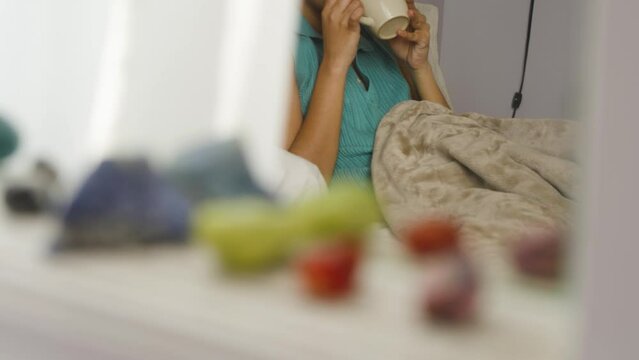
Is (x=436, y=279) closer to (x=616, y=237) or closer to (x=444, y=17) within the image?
(x=616, y=237)

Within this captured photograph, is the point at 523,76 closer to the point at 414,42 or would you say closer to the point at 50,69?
the point at 414,42

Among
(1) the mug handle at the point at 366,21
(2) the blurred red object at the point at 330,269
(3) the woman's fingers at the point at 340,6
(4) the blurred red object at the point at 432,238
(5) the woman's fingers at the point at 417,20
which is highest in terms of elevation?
(5) the woman's fingers at the point at 417,20

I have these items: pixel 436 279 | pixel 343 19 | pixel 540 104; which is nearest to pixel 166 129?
pixel 436 279

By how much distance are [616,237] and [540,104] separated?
74 centimetres

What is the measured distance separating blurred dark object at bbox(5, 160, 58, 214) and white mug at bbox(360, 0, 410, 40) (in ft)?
1.09

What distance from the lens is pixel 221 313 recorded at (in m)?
0.29

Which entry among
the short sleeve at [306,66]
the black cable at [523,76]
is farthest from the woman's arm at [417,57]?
the short sleeve at [306,66]

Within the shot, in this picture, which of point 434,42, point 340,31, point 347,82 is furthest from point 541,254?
point 434,42

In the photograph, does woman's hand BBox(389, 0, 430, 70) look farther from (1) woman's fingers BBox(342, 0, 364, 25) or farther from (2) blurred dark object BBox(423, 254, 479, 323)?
(2) blurred dark object BBox(423, 254, 479, 323)

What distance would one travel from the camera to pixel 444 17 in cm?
101

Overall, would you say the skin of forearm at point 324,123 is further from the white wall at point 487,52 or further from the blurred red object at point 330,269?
the white wall at point 487,52

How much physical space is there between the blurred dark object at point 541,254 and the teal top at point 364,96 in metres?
0.18

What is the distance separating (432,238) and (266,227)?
0.07 meters

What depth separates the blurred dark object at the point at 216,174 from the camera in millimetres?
319
